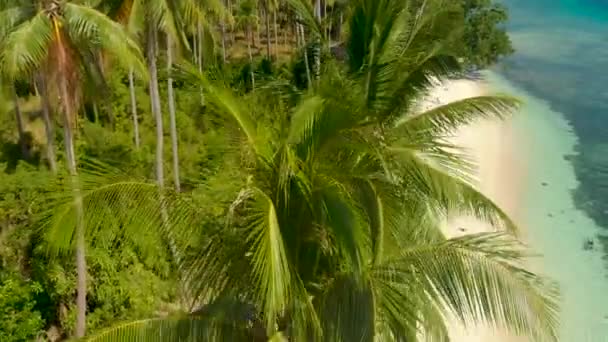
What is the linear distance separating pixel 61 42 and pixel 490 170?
64.6 feet

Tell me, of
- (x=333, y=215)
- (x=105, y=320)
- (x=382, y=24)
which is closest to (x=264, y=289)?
(x=333, y=215)

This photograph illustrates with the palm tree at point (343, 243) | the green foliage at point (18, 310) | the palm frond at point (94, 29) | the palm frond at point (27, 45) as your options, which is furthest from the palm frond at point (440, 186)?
the green foliage at point (18, 310)

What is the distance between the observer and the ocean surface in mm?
18297

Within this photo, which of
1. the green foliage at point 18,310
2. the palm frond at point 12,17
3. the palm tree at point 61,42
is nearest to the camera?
the palm tree at point 61,42

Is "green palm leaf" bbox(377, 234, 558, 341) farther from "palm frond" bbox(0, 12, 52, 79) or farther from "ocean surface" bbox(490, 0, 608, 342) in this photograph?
"ocean surface" bbox(490, 0, 608, 342)

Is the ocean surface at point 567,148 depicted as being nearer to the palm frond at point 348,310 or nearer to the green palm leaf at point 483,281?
the green palm leaf at point 483,281

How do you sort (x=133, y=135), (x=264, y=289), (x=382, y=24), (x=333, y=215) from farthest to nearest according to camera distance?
(x=133, y=135), (x=382, y=24), (x=333, y=215), (x=264, y=289)

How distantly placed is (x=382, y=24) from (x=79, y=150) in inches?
611

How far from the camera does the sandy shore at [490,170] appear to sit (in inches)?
611

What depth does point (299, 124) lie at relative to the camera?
20.2 ft

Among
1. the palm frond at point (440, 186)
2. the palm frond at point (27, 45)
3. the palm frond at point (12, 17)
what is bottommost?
the palm frond at point (440, 186)

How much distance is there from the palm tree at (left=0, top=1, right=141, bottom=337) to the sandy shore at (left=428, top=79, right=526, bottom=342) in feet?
31.5

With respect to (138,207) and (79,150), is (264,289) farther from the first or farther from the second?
(79,150)

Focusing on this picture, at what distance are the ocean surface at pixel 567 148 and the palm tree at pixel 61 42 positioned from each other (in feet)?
32.4
